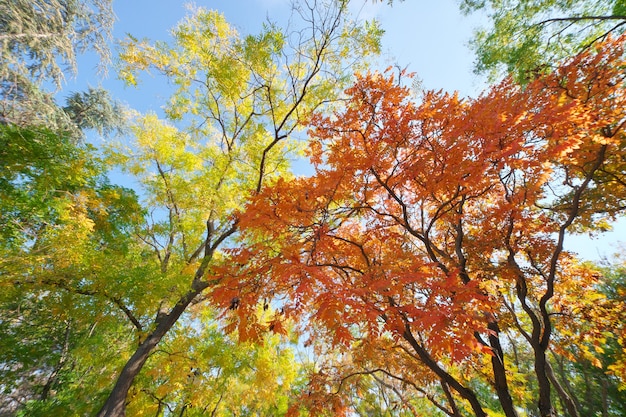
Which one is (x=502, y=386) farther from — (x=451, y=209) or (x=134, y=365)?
(x=134, y=365)

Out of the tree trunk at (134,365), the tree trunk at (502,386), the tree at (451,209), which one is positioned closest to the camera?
the tree at (451,209)

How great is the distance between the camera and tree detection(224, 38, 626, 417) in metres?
3.10

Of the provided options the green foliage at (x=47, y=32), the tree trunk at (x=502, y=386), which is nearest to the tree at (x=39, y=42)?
the green foliage at (x=47, y=32)

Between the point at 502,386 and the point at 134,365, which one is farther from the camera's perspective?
the point at 134,365

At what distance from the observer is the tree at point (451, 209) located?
3098 mm

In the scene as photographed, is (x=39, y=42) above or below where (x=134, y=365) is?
above

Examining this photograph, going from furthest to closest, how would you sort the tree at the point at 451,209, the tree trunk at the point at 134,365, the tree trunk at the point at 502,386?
the tree trunk at the point at 134,365, the tree trunk at the point at 502,386, the tree at the point at 451,209

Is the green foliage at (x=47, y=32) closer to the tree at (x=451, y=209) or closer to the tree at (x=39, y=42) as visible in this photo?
the tree at (x=39, y=42)

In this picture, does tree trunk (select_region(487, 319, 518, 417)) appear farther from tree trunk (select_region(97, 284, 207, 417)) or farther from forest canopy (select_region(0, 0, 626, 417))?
tree trunk (select_region(97, 284, 207, 417))

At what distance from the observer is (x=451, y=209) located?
4270mm

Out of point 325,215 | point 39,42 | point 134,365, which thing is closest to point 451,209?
point 325,215

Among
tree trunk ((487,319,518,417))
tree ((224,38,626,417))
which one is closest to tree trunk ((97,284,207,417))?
tree ((224,38,626,417))

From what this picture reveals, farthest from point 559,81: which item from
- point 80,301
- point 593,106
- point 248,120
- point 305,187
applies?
point 80,301

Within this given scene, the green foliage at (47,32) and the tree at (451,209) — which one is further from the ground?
the green foliage at (47,32)
